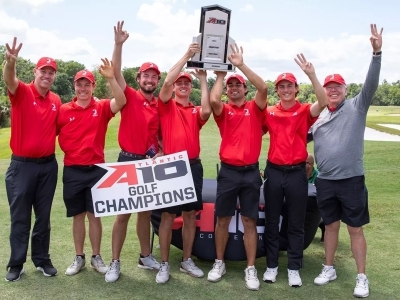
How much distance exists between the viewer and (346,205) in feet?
15.3

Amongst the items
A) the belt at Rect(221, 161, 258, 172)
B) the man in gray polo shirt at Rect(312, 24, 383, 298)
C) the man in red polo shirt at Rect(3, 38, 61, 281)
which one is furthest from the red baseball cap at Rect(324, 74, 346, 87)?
the man in red polo shirt at Rect(3, 38, 61, 281)

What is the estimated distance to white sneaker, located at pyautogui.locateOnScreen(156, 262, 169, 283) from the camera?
4758mm

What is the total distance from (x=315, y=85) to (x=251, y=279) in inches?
77.8

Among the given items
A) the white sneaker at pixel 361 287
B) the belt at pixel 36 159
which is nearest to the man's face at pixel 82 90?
the belt at pixel 36 159

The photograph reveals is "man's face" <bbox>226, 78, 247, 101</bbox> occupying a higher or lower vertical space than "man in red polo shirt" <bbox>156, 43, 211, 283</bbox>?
higher

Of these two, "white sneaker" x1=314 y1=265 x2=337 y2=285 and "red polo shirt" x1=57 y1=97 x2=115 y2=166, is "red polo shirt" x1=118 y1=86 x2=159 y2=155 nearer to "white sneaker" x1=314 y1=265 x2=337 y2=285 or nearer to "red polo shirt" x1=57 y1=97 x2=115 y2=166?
"red polo shirt" x1=57 y1=97 x2=115 y2=166

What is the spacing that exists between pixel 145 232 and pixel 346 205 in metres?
2.09

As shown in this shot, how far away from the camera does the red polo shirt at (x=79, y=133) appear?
4820 mm

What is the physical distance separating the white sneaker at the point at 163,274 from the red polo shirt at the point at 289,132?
4.93 ft

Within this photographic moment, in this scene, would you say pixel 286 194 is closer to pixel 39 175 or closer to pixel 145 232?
pixel 145 232

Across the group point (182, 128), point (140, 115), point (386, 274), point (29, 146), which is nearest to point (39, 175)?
point (29, 146)

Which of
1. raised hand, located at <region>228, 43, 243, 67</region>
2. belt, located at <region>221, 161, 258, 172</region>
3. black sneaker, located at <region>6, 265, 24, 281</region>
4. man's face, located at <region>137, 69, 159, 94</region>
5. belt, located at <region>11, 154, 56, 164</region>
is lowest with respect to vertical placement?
black sneaker, located at <region>6, 265, 24, 281</region>

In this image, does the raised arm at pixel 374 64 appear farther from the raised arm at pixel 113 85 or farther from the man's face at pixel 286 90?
the raised arm at pixel 113 85

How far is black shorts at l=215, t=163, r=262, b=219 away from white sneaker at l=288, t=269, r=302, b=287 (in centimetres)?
67
